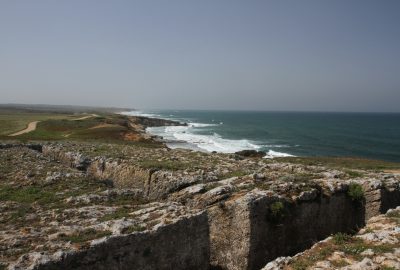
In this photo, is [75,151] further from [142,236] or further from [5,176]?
[142,236]

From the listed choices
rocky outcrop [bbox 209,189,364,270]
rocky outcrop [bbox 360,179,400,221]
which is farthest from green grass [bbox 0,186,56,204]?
rocky outcrop [bbox 360,179,400,221]

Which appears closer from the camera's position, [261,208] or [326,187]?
[261,208]

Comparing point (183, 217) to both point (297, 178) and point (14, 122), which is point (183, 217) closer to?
point (297, 178)

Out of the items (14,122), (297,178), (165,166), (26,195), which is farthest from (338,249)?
(14,122)

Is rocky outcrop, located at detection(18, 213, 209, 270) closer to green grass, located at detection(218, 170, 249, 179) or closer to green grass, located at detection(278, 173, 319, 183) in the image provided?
green grass, located at detection(218, 170, 249, 179)

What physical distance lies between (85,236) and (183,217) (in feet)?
12.2

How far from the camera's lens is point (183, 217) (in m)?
12.9

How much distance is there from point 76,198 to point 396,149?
103m

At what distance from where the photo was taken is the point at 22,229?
1177cm

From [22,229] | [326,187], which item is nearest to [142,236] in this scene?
[22,229]

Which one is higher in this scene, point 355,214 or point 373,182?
point 373,182

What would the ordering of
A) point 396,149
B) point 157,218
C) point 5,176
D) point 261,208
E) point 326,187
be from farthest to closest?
point 396,149
point 5,176
point 326,187
point 261,208
point 157,218

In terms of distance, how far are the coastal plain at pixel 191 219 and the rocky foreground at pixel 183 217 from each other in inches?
1.7

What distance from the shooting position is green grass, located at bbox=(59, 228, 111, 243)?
11.0 meters
